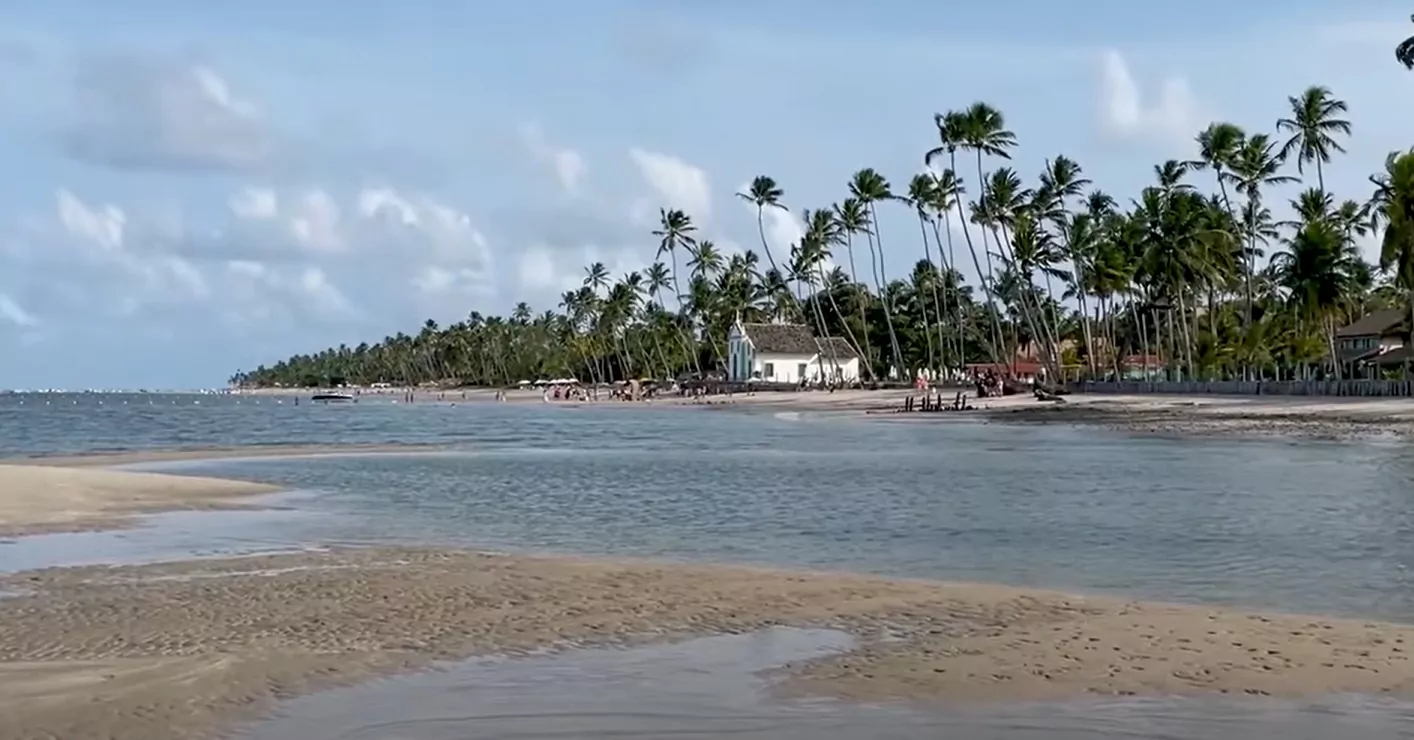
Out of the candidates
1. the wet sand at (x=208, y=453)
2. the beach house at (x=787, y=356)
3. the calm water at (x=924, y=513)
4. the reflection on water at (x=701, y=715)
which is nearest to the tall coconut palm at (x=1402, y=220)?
the calm water at (x=924, y=513)

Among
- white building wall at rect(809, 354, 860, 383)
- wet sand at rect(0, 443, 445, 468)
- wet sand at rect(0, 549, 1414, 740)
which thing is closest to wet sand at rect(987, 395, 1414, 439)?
wet sand at rect(0, 443, 445, 468)

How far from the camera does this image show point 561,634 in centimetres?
1039

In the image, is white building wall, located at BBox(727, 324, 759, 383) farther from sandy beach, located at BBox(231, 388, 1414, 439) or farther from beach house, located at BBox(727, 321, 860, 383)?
sandy beach, located at BBox(231, 388, 1414, 439)

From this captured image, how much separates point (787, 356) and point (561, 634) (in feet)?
367

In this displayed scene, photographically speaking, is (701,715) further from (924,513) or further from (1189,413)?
(1189,413)

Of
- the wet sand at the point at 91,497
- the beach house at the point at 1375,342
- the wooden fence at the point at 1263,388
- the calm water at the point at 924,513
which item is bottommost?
the calm water at the point at 924,513

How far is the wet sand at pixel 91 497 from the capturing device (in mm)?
18547

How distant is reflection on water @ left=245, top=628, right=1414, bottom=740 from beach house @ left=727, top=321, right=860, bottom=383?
11028 centimetres

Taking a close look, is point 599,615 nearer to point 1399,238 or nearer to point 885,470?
point 885,470

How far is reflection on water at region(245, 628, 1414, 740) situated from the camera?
730 centimetres

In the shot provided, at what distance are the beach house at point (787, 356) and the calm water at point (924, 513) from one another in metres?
79.5

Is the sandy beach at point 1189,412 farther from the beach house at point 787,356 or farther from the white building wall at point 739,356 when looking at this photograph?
the white building wall at point 739,356

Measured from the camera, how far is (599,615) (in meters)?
11.2

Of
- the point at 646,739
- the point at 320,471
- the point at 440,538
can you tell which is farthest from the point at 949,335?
the point at 646,739
